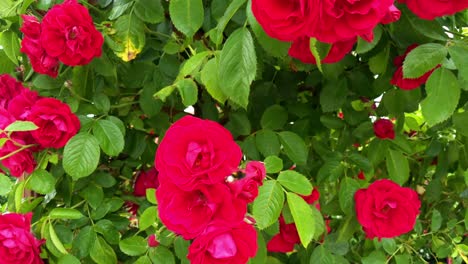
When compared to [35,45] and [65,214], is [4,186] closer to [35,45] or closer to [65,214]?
[65,214]

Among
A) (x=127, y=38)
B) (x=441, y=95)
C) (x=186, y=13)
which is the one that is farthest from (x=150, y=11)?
(x=441, y=95)

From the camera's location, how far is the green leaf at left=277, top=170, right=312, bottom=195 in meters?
0.84

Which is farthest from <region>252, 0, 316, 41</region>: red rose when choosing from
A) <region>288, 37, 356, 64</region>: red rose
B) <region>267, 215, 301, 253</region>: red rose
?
<region>267, 215, 301, 253</region>: red rose

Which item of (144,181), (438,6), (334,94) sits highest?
(438,6)

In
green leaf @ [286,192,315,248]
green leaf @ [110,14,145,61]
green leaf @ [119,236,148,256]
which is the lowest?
green leaf @ [119,236,148,256]

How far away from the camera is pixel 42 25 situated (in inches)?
35.5

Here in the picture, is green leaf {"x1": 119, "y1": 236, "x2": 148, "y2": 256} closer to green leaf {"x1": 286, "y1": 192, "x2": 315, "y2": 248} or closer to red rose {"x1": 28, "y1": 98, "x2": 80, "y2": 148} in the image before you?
red rose {"x1": 28, "y1": 98, "x2": 80, "y2": 148}

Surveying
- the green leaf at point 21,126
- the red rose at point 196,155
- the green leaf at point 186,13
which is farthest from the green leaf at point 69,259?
the green leaf at point 186,13

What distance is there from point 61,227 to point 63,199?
10cm

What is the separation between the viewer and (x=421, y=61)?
726mm

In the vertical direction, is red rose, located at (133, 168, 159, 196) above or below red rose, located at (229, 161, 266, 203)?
below

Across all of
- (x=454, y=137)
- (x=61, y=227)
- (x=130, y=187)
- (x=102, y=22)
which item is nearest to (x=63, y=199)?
(x=61, y=227)

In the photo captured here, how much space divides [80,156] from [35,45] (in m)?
0.21

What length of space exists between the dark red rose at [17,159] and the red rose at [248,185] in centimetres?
46
